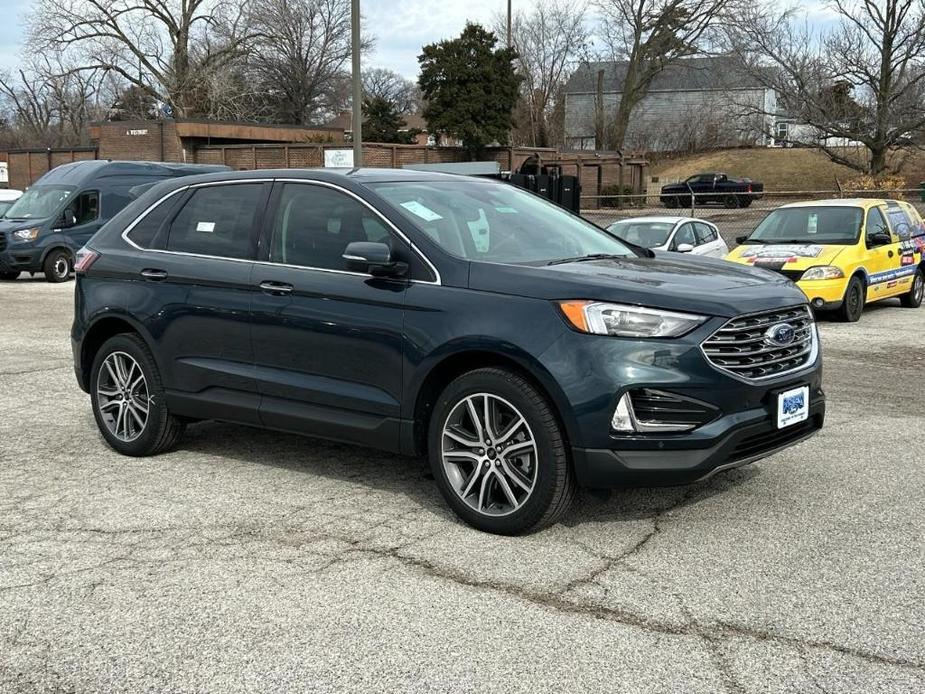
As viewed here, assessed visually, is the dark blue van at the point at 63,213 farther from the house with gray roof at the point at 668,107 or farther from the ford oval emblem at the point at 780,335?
the house with gray roof at the point at 668,107

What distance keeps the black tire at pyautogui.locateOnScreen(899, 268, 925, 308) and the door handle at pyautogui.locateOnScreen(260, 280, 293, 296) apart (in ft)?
39.2

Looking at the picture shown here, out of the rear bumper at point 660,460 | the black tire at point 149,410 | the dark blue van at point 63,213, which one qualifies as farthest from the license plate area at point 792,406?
the dark blue van at point 63,213

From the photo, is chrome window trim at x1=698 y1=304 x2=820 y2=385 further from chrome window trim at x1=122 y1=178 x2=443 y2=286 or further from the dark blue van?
the dark blue van

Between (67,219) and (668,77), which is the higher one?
(668,77)

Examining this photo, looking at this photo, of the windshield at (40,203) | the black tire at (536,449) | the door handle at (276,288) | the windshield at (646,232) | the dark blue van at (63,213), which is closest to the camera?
the black tire at (536,449)

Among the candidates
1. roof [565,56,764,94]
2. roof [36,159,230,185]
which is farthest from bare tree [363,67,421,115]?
roof [36,159,230,185]

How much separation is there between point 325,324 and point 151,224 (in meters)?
1.74

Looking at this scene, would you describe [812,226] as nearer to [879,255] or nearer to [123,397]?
[879,255]

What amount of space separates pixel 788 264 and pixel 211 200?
8.89 meters

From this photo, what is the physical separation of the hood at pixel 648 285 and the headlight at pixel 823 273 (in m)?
8.00

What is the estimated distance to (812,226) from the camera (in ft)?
44.4

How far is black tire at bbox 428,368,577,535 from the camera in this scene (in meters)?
4.34

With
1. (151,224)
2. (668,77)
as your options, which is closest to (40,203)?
(151,224)

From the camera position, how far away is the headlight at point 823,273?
12.5 metres
